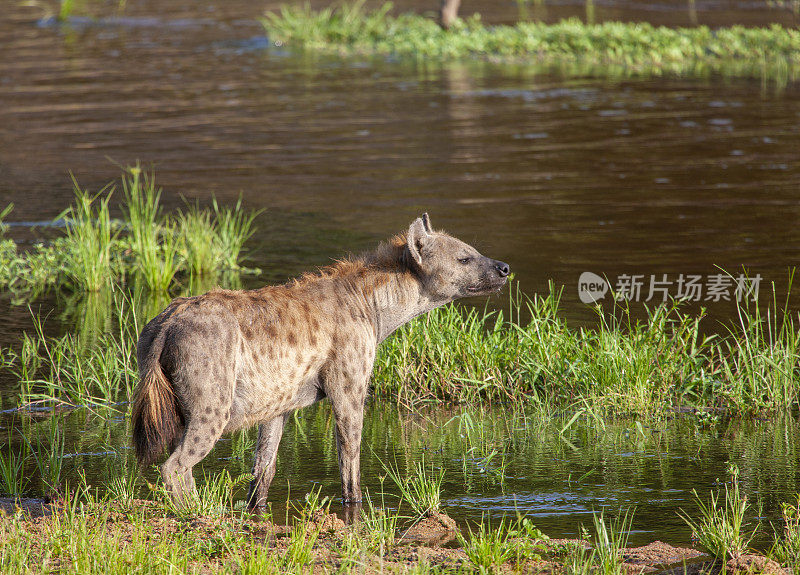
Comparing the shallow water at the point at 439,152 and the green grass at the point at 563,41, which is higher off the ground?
the green grass at the point at 563,41

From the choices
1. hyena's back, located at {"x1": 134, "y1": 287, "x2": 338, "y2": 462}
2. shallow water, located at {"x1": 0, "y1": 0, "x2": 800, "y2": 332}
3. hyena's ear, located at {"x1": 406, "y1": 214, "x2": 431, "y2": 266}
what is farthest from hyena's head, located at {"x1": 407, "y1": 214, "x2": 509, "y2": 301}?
shallow water, located at {"x1": 0, "y1": 0, "x2": 800, "y2": 332}

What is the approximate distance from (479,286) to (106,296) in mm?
5570

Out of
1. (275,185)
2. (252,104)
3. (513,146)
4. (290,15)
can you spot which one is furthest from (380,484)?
(290,15)

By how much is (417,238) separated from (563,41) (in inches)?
818

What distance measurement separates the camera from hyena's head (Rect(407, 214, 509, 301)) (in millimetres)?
6332

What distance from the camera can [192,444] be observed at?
551cm

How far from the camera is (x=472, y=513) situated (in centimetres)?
600

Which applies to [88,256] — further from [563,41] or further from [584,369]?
[563,41]

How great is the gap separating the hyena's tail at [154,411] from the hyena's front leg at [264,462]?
68 centimetres

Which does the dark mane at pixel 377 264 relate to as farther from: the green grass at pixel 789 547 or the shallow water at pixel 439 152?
the shallow water at pixel 439 152

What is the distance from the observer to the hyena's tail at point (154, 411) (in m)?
5.43

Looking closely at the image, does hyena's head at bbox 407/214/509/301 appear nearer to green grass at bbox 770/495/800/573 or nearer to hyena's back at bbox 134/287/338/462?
hyena's back at bbox 134/287/338/462

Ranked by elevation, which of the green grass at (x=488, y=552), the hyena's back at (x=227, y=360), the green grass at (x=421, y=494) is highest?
the hyena's back at (x=227, y=360)

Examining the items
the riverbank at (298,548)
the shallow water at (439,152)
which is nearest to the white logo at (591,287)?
the shallow water at (439,152)
